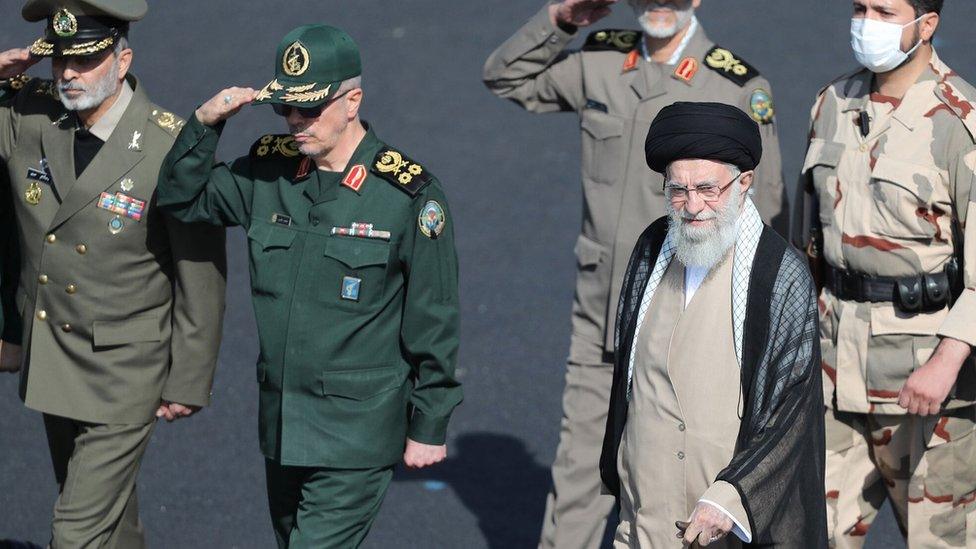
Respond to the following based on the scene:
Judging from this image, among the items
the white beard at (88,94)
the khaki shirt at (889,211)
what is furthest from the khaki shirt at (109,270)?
the khaki shirt at (889,211)

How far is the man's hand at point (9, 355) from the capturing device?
5641 millimetres

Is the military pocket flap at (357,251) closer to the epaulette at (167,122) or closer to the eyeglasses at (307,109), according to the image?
the eyeglasses at (307,109)

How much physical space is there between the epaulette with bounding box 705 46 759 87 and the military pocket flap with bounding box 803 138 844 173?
0.47 m

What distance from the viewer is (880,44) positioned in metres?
5.10

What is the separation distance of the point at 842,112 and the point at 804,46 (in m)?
6.13

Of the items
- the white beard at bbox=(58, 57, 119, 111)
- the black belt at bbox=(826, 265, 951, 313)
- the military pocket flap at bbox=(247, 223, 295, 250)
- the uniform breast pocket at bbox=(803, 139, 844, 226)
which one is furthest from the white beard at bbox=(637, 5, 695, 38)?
the white beard at bbox=(58, 57, 119, 111)

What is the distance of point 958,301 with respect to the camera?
4.88 meters

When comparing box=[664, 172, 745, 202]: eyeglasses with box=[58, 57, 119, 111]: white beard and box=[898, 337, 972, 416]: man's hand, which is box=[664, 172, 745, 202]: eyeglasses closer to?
box=[898, 337, 972, 416]: man's hand

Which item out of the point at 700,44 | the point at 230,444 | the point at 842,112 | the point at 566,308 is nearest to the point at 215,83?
the point at 566,308

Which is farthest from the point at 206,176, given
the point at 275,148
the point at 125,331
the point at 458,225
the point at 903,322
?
the point at 458,225

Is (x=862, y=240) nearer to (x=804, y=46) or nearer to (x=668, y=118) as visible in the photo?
(x=668, y=118)

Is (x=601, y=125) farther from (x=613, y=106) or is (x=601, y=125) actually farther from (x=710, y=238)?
(x=710, y=238)

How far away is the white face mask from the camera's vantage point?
5.10m

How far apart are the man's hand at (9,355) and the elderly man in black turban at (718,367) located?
233cm
